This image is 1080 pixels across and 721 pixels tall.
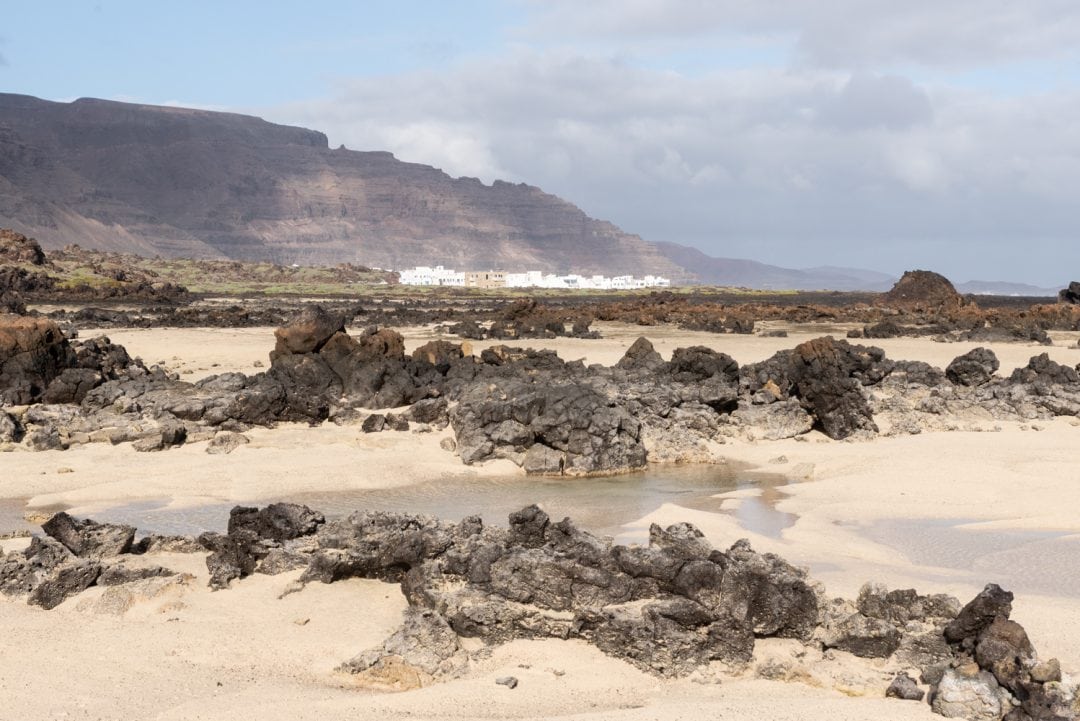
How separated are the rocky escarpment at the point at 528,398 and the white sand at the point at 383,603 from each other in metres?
0.64

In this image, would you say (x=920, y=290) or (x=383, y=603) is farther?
(x=920, y=290)

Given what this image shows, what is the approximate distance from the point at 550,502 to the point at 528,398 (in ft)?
10.4

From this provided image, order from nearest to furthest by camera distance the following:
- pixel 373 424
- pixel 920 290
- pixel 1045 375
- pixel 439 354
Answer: pixel 373 424 → pixel 1045 375 → pixel 439 354 → pixel 920 290

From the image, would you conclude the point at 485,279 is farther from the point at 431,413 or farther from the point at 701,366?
the point at 431,413

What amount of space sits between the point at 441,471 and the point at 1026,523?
7603mm

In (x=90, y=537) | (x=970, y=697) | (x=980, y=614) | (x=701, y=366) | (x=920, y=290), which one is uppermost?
(x=920, y=290)

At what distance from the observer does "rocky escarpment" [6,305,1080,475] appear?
640 inches

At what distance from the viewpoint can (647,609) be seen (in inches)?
303

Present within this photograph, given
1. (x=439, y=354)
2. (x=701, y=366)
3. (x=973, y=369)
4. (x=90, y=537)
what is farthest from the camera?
(x=439, y=354)

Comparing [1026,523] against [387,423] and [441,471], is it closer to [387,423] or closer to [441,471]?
[441,471]

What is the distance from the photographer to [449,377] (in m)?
20.9

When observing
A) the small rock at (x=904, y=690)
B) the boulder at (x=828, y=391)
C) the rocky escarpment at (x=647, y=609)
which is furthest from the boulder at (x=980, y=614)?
the boulder at (x=828, y=391)

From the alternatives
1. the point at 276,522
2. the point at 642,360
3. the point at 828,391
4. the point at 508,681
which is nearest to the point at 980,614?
the point at 508,681

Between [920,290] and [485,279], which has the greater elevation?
[920,290]
